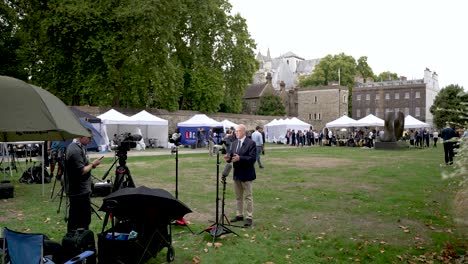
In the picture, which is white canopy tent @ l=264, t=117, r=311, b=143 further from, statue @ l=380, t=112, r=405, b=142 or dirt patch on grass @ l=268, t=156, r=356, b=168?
dirt patch on grass @ l=268, t=156, r=356, b=168

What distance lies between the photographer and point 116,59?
28.7 metres

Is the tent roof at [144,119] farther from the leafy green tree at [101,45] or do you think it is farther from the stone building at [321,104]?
the stone building at [321,104]

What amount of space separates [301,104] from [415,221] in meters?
64.4

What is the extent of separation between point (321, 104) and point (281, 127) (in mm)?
24811

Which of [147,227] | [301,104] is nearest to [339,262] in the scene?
[147,227]

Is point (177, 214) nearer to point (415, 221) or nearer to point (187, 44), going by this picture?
point (415, 221)

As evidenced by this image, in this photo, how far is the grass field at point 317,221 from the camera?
19.6ft

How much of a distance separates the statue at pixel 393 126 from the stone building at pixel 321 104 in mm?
35099

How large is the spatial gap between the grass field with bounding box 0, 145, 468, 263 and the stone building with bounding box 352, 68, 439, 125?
70832mm

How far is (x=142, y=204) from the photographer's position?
5207 mm

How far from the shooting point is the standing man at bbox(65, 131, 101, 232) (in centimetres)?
620

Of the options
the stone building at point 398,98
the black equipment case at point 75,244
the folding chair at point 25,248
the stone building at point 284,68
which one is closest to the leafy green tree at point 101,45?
the black equipment case at point 75,244

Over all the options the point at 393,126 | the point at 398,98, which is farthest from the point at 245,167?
the point at 398,98

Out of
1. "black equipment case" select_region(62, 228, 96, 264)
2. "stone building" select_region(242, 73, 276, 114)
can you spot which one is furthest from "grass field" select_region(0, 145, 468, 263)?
"stone building" select_region(242, 73, 276, 114)
